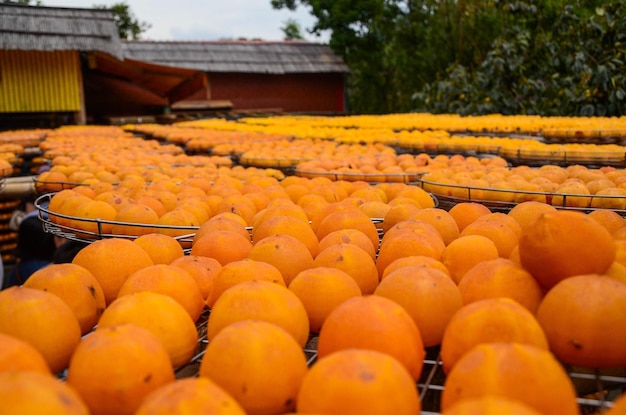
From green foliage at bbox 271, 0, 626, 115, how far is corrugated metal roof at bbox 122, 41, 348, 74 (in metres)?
1.19

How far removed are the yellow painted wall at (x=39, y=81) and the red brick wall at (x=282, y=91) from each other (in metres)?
8.80

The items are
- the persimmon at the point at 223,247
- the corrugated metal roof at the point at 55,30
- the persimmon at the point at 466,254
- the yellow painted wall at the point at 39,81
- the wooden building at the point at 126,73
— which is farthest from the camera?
the yellow painted wall at the point at 39,81

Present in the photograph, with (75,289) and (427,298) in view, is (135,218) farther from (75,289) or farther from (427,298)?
(427,298)

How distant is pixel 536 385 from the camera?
77 cm

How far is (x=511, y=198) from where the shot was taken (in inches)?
98.0

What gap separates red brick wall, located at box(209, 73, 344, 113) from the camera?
2127cm

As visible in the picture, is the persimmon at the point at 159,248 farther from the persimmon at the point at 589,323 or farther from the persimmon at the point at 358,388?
the persimmon at the point at 589,323

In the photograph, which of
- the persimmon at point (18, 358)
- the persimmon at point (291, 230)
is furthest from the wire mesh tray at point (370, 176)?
the persimmon at point (18, 358)

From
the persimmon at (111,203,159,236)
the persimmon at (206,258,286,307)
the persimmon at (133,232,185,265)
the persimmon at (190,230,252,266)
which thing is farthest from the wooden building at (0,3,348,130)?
the persimmon at (206,258,286,307)

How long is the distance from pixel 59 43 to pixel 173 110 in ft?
21.5

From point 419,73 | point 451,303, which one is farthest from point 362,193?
point 419,73

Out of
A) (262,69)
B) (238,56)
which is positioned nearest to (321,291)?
(262,69)

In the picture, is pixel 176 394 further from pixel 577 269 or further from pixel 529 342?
pixel 577 269

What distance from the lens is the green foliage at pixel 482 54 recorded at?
10109 millimetres
